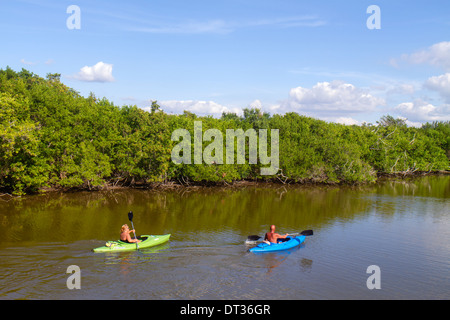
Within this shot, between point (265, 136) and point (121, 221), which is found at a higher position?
point (265, 136)

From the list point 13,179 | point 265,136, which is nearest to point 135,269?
point 13,179

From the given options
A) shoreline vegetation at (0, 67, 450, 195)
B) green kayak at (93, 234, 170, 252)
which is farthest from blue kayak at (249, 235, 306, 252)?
shoreline vegetation at (0, 67, 450, 195)

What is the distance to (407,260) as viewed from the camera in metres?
16.3

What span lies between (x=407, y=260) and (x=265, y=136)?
26.9m

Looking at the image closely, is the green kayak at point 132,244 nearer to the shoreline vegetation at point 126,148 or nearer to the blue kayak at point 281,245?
the blue kayak at point 281,245

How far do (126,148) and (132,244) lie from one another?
60.4ft

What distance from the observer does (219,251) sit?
16609 millimetres

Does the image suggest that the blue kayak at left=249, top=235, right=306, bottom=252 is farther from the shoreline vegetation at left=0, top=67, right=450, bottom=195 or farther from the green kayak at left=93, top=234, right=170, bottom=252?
the shoreline vegetation at left=0, top=67, right=450, bottom=195

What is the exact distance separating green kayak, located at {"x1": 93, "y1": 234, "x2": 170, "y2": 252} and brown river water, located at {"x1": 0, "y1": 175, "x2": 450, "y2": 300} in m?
0.34

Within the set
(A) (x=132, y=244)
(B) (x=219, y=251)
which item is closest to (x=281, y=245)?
(B) (x=219, y=251)

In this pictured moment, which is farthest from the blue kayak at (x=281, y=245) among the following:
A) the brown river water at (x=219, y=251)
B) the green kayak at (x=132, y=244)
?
the green kayak at (x=132, y=244)

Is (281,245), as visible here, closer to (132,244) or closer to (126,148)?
(132,244)
